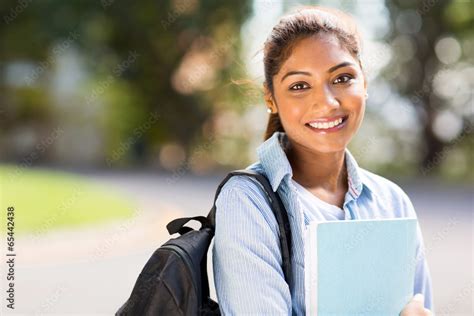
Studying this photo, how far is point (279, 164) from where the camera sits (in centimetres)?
155

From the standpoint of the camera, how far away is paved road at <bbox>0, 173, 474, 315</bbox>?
4.86 meters

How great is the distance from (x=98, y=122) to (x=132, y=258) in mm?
10504

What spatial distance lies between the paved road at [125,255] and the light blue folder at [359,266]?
10.8 ft

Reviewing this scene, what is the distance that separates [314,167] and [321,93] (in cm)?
23

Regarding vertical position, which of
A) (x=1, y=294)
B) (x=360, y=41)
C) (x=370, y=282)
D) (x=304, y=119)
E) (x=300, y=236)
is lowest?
(x=1, y=294)

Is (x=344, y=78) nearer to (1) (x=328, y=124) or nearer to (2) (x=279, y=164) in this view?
(1) (x=328, y=124)

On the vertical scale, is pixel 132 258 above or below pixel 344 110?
below

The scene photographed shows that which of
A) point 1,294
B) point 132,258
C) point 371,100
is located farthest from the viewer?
point 371,100

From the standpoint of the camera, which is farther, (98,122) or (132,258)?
(98,122)

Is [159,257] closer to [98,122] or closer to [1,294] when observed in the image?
[1,294]

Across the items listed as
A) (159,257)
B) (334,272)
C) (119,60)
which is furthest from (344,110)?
(119,60)

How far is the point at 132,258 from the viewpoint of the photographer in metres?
6.21

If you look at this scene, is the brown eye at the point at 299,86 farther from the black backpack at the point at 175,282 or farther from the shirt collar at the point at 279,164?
the black backpack at the point at 175,282

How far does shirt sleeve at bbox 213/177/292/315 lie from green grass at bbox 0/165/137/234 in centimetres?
579
